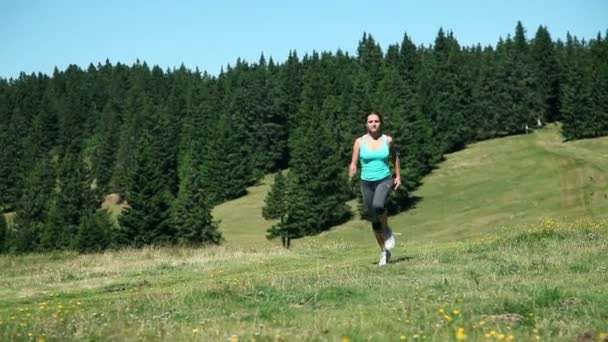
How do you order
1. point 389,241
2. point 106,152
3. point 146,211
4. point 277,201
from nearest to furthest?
point 389,241 → point 146,211 → point 277,201 → point 106,152

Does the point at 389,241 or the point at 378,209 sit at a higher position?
the point at 378,209

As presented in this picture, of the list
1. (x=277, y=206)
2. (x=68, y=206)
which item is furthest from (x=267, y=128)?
(x=277, y=206)

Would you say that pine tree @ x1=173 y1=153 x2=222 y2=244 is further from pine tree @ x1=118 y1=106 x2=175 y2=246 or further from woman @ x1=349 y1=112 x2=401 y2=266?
woman @ x1=349 y1=112 x2=401 y2=266

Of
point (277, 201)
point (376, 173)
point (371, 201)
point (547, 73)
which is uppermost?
point (547, 73)

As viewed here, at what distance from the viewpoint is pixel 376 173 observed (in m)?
11.3

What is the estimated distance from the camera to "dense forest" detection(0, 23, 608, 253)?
8462 centimetres

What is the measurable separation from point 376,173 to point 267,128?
403 ft

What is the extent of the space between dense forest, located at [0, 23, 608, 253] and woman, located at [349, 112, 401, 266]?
189 ft

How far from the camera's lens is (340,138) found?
115m

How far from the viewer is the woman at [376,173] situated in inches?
445

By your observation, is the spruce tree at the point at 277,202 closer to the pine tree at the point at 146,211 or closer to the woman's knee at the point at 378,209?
the pine tree at the point at 146,211

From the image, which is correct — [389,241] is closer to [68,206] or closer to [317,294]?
[317,294]

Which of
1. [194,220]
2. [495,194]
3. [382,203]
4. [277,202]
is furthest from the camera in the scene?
[277,202]

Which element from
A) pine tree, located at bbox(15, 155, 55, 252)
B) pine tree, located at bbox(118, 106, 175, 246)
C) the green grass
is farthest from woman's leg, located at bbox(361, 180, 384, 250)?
pine tree, located at bbox(15, 155, 55, 252)
